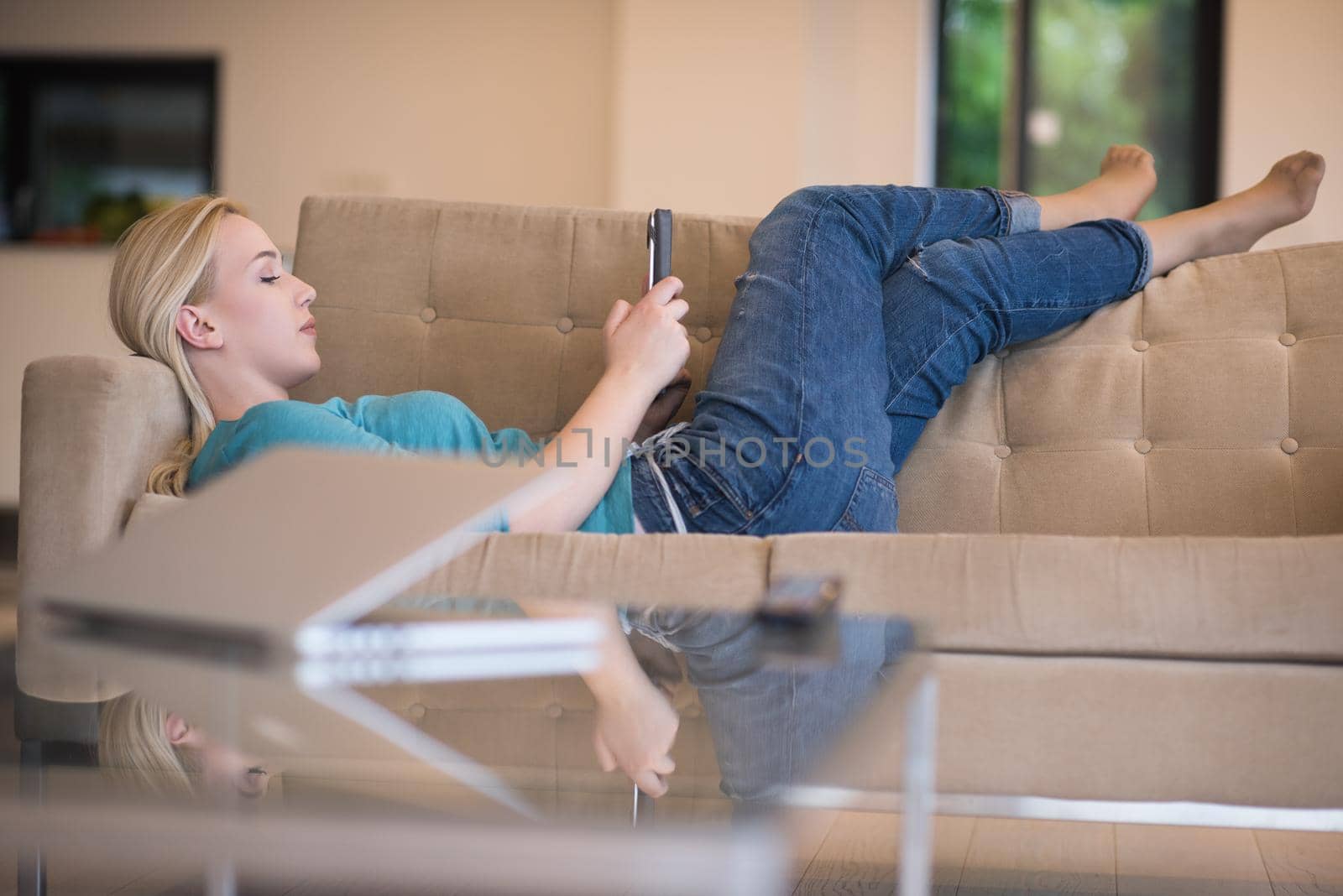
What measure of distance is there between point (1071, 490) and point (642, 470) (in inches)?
25.9

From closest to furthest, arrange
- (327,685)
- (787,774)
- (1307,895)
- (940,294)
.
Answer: (787,774) → (327,685) → (1307,895) → (940,294)

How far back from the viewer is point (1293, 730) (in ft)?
4.03

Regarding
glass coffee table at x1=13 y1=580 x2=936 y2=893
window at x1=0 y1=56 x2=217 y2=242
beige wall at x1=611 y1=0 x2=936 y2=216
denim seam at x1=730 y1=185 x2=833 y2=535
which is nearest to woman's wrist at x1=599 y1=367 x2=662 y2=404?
denim seam at x1=730 y1=185 x2=833 y2=535

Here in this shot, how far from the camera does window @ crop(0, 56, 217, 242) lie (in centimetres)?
510

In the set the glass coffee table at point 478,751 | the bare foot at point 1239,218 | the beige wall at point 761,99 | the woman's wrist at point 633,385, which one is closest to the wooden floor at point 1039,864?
the woman's wrist at point 633,385

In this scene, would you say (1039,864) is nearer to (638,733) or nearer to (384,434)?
(384,434)

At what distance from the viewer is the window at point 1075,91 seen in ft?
14.0

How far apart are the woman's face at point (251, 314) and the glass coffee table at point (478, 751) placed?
93 cm

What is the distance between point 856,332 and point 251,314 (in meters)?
0.79

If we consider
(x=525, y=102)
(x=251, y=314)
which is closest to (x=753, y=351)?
(x=251, y=314)

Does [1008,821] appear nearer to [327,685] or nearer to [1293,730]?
[1293,730]

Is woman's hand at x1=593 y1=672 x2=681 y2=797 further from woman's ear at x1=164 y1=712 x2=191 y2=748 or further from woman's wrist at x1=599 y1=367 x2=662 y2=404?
woman's wrist at x1=599 y1=367 x2=662 y2=404

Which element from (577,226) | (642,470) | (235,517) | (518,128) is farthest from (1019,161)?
(235,517)

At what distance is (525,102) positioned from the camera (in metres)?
4.79
